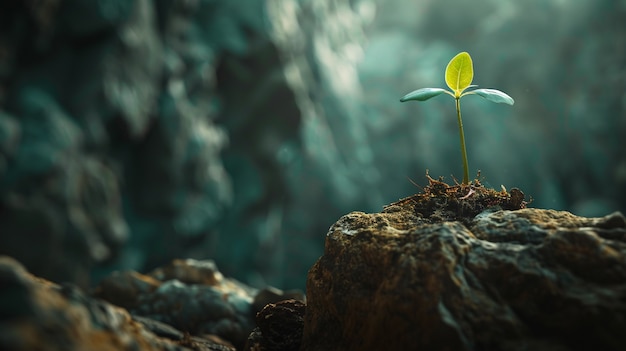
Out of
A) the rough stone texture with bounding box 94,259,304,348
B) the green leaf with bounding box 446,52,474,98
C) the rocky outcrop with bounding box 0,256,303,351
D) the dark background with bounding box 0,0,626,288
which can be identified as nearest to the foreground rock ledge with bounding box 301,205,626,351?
the rocky outcrop with bounding box 0,256,303,351

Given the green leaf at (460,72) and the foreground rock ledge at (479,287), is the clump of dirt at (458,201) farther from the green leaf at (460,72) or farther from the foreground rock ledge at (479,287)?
the green leaf at (460,72)

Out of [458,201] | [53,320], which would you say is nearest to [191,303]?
[458,201]

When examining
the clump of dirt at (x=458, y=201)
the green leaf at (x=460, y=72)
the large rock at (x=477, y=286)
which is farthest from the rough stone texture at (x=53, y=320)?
the green leaf at (x=460, y=72)

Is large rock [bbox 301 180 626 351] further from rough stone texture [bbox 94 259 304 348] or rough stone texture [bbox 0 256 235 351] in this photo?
rough stone texture [bbox 94 259 304 348]

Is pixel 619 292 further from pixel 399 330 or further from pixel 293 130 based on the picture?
pixel 293 130

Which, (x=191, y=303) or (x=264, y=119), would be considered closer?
(x=191, y=303)

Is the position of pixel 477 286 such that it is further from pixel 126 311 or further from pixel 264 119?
pixel 264 119

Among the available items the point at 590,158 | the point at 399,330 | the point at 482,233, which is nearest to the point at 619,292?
the point at 482,233
